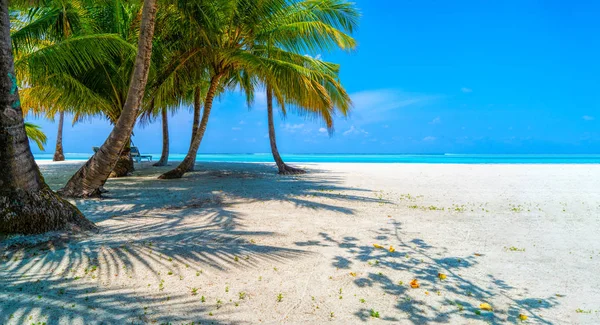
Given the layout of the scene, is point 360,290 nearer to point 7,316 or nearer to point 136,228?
point 7,316

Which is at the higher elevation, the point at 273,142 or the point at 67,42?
the point at 67,42

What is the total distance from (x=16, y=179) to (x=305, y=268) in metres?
3.82

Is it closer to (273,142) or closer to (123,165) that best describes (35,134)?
(123,165)

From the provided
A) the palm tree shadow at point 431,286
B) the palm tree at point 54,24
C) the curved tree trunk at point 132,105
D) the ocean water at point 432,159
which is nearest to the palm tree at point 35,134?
the palm tree at point 54,24

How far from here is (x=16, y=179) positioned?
4473mm

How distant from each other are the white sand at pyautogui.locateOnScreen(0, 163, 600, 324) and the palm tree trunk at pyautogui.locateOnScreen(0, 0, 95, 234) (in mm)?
512

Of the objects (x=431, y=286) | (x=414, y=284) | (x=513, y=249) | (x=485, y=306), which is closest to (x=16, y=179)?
(x=414, y=284)

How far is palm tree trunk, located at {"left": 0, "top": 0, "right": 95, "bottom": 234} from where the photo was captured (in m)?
4.38

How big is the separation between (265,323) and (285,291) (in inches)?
22.4

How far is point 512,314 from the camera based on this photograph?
2.94 m

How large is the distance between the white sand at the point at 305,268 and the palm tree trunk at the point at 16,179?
0.51 m

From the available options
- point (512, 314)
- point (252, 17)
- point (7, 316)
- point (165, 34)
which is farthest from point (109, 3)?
point (512, 314)

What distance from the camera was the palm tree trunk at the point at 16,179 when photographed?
14.4 ft

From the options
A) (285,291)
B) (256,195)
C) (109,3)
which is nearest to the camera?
(285,291)
